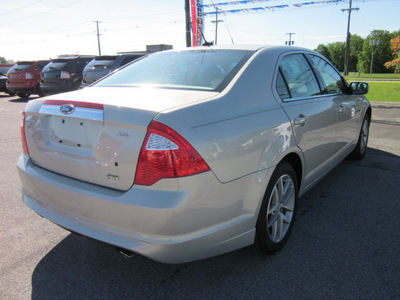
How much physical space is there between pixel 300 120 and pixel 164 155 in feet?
4.69

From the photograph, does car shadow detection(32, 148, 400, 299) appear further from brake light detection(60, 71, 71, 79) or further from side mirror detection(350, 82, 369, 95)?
brake light detection(60, 71, 71, 79)

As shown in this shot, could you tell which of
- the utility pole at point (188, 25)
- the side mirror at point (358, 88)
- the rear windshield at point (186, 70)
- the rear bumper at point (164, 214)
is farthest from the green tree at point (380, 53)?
the rear bumper at point (164, 214)

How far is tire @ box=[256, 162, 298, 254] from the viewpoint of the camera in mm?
2357

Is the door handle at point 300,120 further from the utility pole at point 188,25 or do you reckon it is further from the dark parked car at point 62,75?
the utility pole at point 188,25

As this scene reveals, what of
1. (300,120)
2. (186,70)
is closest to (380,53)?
(300,120)

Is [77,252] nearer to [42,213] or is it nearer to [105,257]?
[105,257]

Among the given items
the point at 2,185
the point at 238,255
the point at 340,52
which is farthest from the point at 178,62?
the point at 340,52

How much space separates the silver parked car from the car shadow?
0.23 m

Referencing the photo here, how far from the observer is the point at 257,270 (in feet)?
7.80

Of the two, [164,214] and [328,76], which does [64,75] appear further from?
[164,214]

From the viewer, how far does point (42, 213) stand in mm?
2238

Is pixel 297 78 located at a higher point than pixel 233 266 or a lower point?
higher

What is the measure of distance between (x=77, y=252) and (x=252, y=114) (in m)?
1.75

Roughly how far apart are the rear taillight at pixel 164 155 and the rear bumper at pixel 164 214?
59 millimetres
